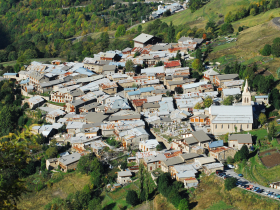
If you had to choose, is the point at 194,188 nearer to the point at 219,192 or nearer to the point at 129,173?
the point at 219,192

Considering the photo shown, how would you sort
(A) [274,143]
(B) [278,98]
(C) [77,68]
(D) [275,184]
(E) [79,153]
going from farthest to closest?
1. (C) [77,68]
2. (B) [278,98]
3. (E) [79,153]
4. (A) [274,143]
5. (D) [275,184]

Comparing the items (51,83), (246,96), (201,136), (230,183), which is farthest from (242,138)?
(51,83)

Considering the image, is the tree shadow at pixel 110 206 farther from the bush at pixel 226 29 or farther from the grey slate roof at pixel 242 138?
the bush at pixel 226 29

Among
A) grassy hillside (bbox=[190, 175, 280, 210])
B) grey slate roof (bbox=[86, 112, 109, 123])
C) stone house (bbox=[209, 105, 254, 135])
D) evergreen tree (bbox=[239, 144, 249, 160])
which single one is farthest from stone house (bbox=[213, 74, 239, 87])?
grassy hillside (bbox=[190, 175, 280, 210])

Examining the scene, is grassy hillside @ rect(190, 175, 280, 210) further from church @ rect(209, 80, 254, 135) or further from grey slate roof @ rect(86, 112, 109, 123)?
grey slate roof @ rect(86, 112, 109, 123)

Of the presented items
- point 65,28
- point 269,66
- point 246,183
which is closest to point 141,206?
point 246,183

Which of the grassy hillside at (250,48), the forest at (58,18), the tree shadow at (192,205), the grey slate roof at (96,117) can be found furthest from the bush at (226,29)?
the tree shadow at (192,205)

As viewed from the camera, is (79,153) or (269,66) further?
(269,66)

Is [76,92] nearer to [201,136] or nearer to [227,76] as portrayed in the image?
[227,76]
